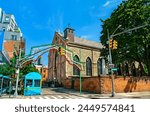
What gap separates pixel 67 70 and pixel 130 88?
1881cm

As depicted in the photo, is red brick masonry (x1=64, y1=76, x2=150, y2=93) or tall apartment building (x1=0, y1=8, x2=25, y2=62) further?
tall apartment building (x1=0, y1=8, x2=25, y2=62)

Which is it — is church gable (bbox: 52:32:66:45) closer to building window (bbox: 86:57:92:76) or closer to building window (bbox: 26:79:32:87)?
building window (bbox: 86:57:92:76)

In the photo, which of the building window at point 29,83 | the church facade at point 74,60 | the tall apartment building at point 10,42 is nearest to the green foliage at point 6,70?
the building window at point 29,83

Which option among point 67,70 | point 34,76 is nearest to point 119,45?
point 34,76

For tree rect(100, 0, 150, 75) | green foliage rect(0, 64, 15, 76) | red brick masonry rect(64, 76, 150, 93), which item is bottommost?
red brick masonry rect(64, 76, 150, 93)

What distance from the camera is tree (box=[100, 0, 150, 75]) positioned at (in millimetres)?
26062

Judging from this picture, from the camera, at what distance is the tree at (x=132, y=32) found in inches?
1026

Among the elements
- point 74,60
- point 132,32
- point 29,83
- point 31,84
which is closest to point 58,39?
point 74,60

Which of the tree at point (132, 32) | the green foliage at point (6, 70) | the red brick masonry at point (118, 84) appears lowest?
the red brick masonry at point (118, 84)

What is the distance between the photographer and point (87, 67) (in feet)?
156

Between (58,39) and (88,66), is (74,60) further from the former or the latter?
(58,39)

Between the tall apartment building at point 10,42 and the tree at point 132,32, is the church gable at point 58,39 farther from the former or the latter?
the tree at point 132,32

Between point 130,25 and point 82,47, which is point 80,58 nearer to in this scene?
point 82,47

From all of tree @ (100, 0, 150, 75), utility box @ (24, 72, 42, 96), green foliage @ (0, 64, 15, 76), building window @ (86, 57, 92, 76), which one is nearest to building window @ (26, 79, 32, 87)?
utility box @ (24, 72, 42, 96)
